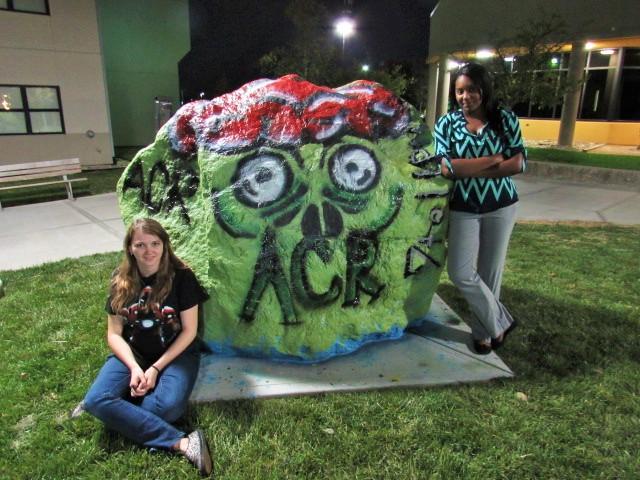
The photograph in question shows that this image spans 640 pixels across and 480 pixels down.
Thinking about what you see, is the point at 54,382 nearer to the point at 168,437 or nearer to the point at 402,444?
the point at 168,437

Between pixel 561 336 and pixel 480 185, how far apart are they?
4.66ft

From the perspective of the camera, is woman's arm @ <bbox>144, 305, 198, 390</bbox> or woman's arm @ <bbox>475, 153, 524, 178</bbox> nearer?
woman's arm @ <bbox>144, 305, 198, 390</bbox>

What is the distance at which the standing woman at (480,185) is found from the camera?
288 cm

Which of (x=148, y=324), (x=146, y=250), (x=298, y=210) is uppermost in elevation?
(x=298, y=210)

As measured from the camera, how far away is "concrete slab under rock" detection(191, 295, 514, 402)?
288 cm

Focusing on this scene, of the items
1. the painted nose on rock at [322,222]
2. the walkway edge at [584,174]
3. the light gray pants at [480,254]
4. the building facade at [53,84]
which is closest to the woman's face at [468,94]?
the light gray pants at [480,254]

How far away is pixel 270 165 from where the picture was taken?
303 cm

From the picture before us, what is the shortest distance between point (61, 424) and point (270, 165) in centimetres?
180

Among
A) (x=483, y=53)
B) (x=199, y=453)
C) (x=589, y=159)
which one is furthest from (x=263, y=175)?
(x=483, y=53)

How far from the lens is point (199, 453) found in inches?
91.4

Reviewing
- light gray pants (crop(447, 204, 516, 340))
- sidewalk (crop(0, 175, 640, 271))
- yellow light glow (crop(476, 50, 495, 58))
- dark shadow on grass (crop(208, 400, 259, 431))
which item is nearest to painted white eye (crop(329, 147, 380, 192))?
light gray pants (crop(447, 204, 516, 340))

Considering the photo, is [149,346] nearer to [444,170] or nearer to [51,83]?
[444,170]

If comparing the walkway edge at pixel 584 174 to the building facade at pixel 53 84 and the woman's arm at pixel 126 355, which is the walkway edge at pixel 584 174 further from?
the woman's arm at pixel 126 355

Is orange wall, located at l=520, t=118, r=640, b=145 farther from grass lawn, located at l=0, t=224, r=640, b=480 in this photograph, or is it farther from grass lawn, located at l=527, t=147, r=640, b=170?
grass lawn, located at l=0, t=224, r=640, b=480
